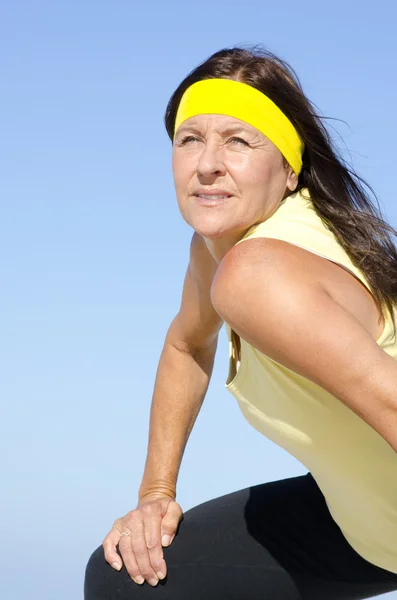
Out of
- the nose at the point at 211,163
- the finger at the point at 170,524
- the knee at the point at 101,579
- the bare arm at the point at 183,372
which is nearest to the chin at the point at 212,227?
the nose at the point at 211,163

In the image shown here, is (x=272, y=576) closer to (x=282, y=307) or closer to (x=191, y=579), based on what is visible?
(x=191, y=579)

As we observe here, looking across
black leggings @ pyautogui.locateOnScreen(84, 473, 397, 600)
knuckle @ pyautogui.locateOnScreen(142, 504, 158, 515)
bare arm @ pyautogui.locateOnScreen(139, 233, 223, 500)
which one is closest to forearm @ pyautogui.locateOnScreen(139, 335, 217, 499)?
bare arm @ pyautogui.locateOnScreen(139, 233, 223, 500)

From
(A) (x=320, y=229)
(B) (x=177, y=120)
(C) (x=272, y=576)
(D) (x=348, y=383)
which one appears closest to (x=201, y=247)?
(B) (x=177, y=120)

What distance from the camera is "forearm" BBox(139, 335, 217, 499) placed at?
113 inches

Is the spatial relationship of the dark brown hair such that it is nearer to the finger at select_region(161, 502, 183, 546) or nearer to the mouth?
the mouth

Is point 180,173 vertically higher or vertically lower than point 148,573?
higher

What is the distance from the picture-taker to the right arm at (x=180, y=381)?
285cm

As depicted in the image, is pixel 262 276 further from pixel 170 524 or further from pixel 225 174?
pixel 170 524

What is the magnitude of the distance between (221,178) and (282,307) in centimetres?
47

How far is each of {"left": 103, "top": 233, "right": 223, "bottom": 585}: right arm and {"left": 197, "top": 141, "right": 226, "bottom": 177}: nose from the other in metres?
0.67

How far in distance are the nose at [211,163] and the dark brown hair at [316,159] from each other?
24 cm

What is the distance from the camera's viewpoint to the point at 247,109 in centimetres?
231

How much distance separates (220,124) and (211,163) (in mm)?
131

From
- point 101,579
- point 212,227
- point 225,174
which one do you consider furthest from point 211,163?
point 101,579
